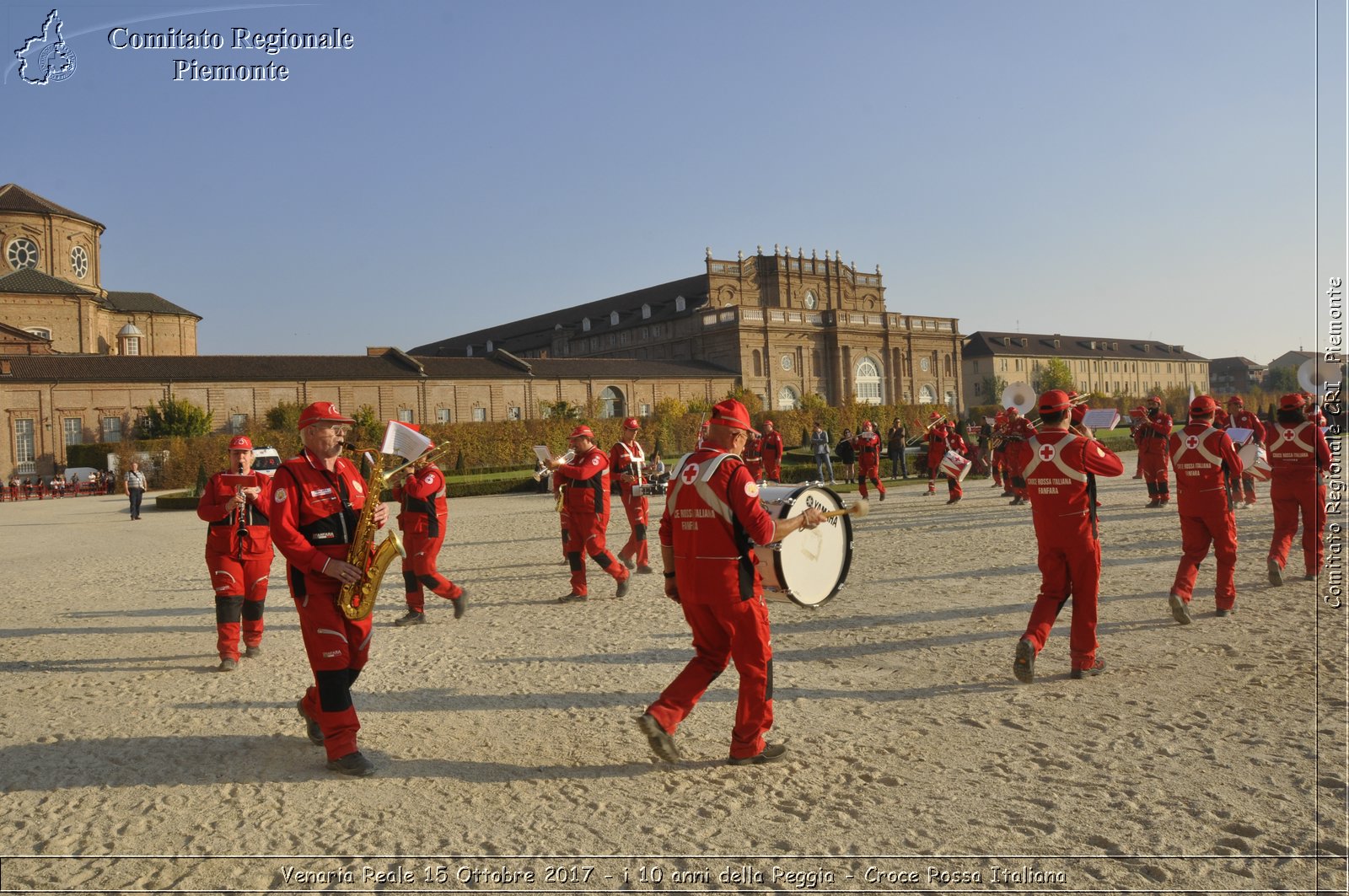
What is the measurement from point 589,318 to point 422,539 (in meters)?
85.5

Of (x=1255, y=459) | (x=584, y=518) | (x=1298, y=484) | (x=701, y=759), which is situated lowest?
(x=701, y=759)

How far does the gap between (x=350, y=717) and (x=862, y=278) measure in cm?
8866

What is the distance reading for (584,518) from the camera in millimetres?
10078

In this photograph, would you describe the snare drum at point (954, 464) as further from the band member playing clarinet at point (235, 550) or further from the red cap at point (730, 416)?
the red cap at point (730, 416)

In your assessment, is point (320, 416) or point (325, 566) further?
point (320, 416)

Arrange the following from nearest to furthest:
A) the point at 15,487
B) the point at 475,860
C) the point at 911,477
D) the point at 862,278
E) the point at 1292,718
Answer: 1. the point at 475,860
2. the point at 1292,718
3. the point at 911,477
4. the point at 15,487
5. the point at 862,278

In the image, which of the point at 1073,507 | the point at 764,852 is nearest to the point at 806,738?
the point at 764,852

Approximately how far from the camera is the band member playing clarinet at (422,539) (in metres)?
9.25

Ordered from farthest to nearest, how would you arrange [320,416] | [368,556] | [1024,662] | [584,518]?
1. [584,518]
2. [1024,662]
3. [320,416]
4. [368,556]

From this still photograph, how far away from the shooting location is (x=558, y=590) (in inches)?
430

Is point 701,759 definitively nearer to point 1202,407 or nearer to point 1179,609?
point 1179,609

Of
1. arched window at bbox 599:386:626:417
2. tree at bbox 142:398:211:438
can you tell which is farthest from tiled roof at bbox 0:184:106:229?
arched window at bbox 599:386:626:417

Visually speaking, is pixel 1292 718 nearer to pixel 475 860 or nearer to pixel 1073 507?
pixel 1073 507

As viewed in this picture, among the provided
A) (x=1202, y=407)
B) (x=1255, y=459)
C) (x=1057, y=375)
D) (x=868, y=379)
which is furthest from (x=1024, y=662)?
(x=1057, y=375)
